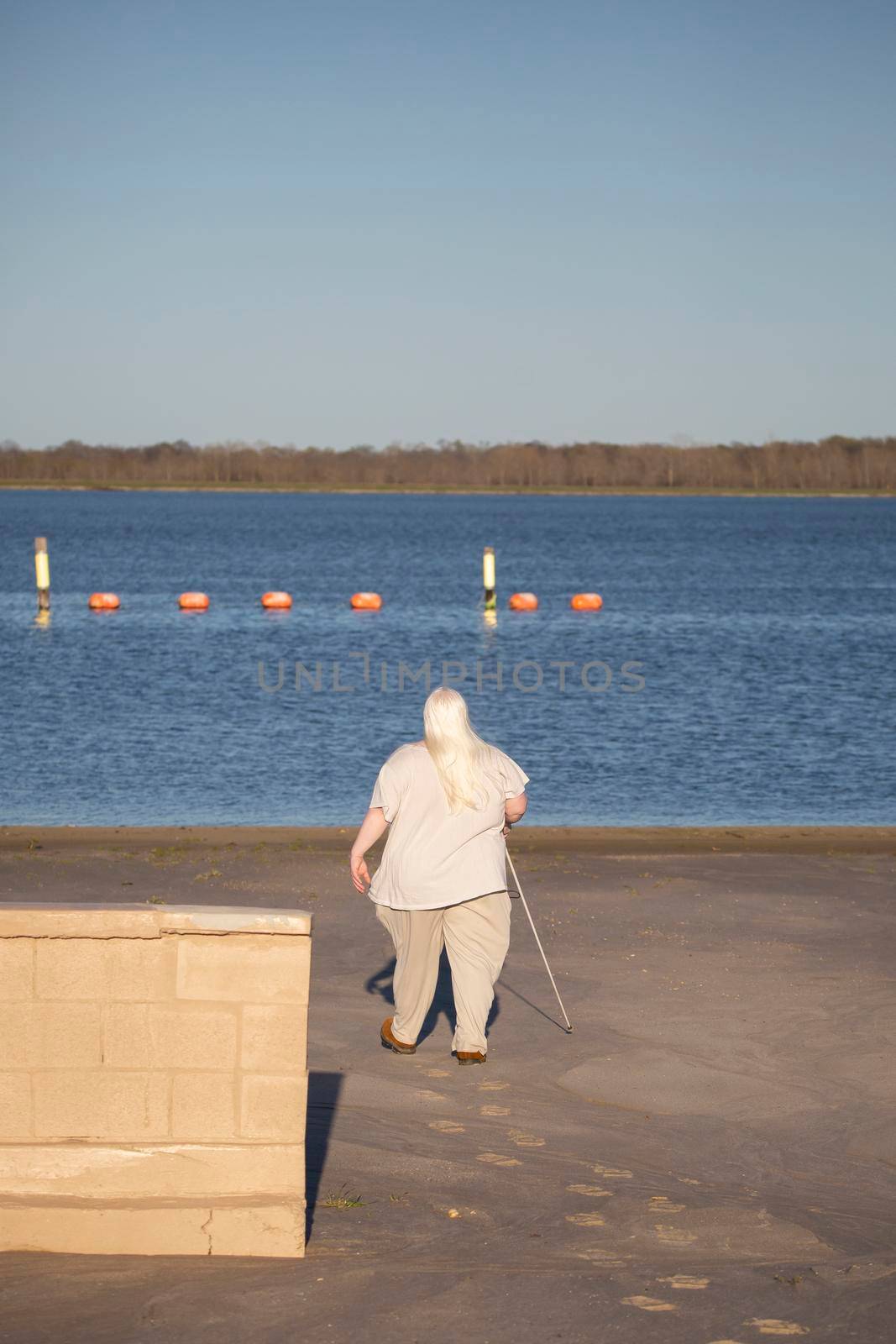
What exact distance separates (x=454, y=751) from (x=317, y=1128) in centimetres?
182

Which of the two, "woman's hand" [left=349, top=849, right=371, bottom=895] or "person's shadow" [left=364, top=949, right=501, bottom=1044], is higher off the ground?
"woman's hand" [left=349, top=849, right=371, bottom=895]

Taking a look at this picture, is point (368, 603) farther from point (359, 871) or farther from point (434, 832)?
point (434, 832)

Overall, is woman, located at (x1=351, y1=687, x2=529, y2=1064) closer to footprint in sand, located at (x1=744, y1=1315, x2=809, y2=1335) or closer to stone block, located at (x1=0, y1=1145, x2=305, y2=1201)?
stone block, located at (x1=0, y1=1145, x2=305, y2=1201)

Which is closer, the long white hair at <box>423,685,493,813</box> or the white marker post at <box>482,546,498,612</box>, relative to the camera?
the long white hair at <box>423,685,493,813</box>

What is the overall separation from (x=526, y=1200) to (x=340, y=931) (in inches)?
192

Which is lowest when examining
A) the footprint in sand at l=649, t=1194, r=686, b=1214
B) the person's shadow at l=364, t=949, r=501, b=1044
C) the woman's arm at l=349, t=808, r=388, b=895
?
the person's shadow at l=364, t=949, r=501, b=1044

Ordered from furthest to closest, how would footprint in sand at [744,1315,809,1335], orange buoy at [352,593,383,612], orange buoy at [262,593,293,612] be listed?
orange buoy at [352,593,383,612]
orange buoy at [262,593,293,612]
footprint in sand at [744,1315,809,1335]

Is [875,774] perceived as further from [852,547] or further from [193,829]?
[852,547]

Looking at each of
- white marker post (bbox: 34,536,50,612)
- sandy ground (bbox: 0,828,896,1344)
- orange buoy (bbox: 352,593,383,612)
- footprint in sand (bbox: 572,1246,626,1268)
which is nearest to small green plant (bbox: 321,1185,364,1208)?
sandy ground (bbox: 0,828,896,1344)

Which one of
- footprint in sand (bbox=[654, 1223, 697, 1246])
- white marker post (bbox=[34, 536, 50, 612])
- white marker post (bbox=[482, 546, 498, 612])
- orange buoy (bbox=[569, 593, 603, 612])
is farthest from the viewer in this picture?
orange buoy (bbox=[569, 593, 603, 612])

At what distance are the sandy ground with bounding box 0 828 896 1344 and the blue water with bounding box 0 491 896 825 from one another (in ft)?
32.3

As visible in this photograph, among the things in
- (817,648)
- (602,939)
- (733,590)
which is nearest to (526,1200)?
(602,939)

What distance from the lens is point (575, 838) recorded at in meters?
15.9

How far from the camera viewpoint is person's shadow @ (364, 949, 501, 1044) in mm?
9047
